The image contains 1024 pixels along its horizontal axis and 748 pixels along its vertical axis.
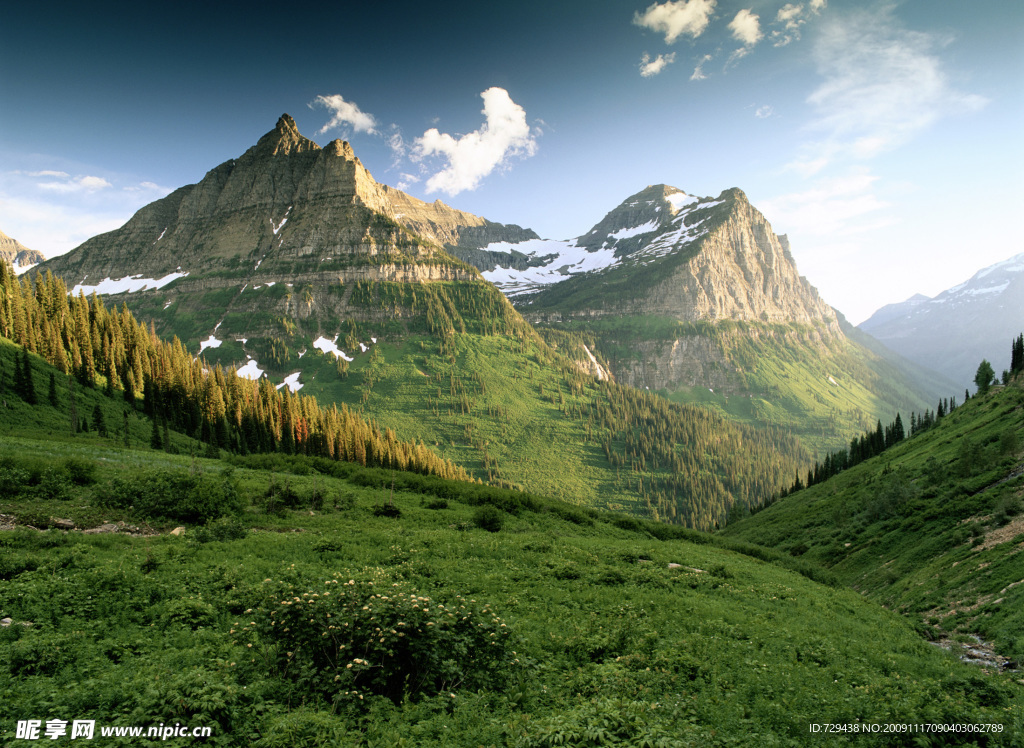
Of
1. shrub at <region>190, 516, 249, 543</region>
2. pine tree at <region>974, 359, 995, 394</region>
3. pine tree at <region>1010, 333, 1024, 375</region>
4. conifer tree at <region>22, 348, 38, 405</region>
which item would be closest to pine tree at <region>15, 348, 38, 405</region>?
conifer tree at <region>22, 348, 38, 405</region>


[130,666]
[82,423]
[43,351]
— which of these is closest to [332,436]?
[82,423]

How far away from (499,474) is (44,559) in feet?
571

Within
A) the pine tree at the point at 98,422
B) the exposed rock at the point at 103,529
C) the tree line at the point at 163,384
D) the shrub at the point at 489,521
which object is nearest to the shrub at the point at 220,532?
the exposed rock at the point at 103,529

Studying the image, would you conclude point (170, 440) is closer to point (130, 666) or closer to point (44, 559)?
point (44, 559)

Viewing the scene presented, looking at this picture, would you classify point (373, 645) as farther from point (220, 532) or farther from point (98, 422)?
point (98, 422)

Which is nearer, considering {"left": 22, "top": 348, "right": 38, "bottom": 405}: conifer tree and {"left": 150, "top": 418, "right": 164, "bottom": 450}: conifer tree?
{"left": 22, "top": 348, "right": 38, "bottom": 405}: conifer tree

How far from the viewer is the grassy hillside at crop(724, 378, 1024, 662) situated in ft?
79.6

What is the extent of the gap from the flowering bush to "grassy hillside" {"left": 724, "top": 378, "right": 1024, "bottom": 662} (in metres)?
20.9

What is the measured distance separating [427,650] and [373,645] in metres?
1.45

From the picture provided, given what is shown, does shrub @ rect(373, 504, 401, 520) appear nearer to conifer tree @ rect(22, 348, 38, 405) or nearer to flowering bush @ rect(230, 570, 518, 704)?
flowering bush @ rect(230, 570, 518, 704)

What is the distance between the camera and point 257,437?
9500 cm

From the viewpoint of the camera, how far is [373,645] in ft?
38.0

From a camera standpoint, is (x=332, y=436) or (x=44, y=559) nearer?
(x=44, y=559)

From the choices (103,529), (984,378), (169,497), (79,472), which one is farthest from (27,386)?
(984,378)
